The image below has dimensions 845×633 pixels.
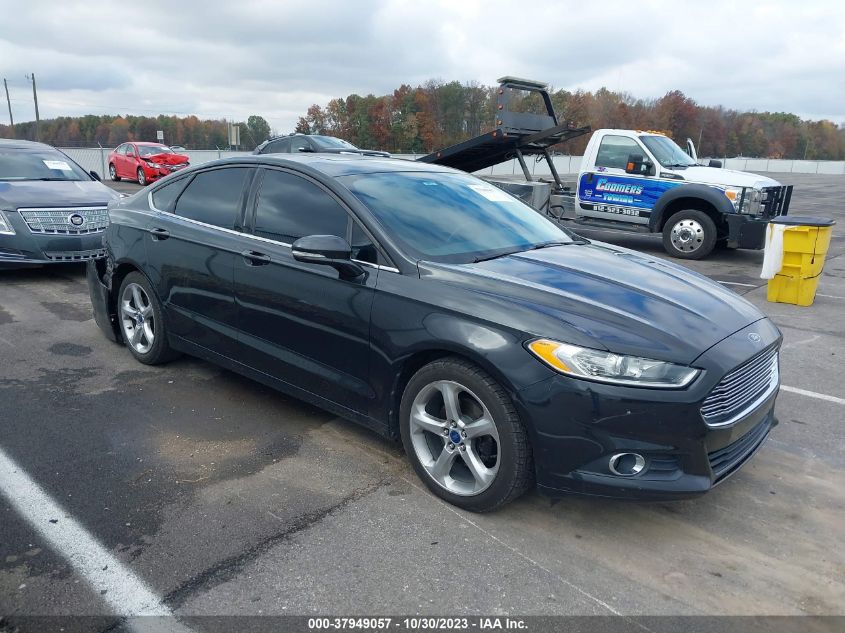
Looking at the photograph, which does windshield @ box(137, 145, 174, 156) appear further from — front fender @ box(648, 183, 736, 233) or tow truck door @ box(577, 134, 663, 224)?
front fender @ box(648, 183, 736, 233)

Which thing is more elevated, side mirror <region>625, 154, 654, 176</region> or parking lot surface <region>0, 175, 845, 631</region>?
side mirror <region>625, 154, 654, 176</region>

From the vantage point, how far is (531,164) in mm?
14969

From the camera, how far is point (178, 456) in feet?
12.3

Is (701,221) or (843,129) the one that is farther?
(843,129)

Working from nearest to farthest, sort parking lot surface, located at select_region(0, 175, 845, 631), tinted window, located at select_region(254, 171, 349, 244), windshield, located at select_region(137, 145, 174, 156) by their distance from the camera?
parking lot surface, located at select_region(0, 175, 845, 631), tinted window, located at select_region(254, 171, 349, 244), windshield, located at select_region(137, 145, 174, 156)

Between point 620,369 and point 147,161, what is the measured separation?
23.7 m

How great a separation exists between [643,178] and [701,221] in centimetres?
123

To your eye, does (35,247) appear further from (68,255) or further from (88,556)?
(88,556)

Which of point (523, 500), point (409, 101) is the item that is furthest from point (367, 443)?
point (409, 101)

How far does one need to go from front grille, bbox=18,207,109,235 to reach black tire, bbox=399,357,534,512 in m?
5.82

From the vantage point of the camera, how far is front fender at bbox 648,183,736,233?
1027cm

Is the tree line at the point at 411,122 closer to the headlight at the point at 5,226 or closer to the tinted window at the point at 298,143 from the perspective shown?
the tinted window at the point at 298,143

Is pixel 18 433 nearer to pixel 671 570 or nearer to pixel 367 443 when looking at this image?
pixel 367 443

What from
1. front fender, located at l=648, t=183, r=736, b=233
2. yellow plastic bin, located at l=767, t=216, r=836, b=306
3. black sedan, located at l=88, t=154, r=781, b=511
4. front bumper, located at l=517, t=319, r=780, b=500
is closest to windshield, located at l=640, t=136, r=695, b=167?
front fender, located at l=648, t=183, r=736, b=233
